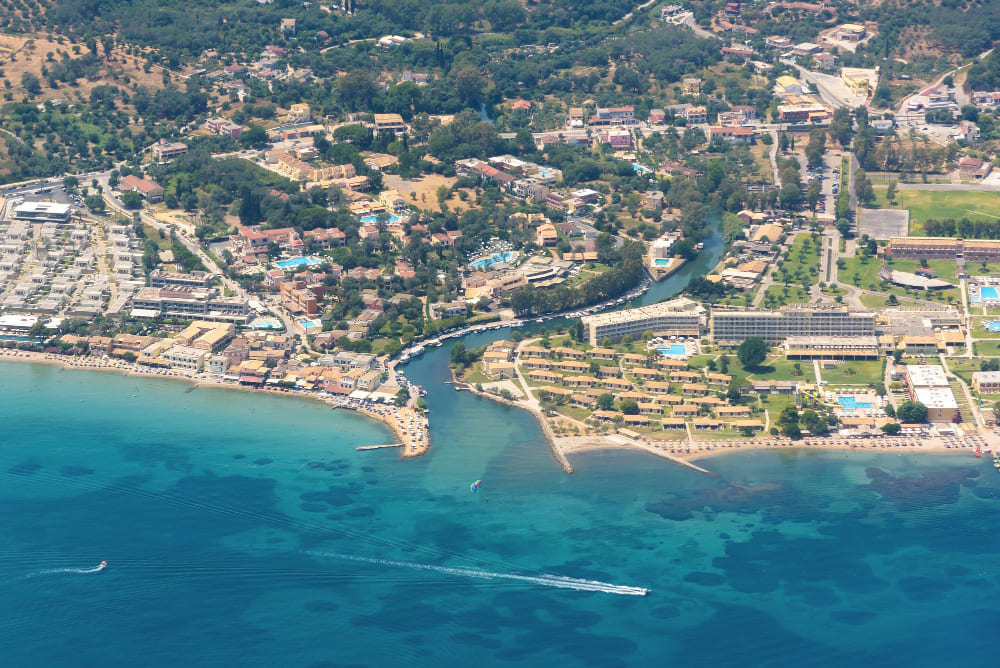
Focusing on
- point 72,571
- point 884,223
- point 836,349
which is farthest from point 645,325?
point 72,571

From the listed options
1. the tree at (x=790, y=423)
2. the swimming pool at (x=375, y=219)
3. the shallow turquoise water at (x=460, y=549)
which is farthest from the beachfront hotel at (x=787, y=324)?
the swimming pool at (x=375, y=219)

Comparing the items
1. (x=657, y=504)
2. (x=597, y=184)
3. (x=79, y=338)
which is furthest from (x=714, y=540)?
(x=597, y=184)

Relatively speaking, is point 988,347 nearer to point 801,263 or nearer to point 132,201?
point 801,263

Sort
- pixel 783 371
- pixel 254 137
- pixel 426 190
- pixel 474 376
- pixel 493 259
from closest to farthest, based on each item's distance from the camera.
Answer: pixel 783 371
pixel 474 376
pixel 493 259
pixel 426 190
pixel 254 137

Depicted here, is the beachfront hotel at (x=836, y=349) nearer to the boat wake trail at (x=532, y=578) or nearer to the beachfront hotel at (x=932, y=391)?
the beachfront hotel at (x=932, y=391)

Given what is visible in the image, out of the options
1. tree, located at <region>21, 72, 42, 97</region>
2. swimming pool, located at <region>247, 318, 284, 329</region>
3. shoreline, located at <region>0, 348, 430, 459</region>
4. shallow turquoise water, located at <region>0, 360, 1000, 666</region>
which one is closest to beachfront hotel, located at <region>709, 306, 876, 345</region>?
shallow turquoise water, located at <region>0, 360, 1000, 666</region>

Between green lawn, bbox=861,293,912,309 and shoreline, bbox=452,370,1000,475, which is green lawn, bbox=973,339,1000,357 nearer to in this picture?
green lawn, bbox=861,293,912,309

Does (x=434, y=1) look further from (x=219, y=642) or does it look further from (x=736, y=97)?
(x=219, y=642)
